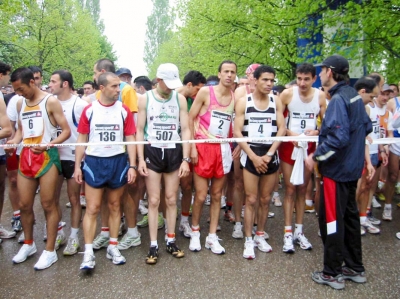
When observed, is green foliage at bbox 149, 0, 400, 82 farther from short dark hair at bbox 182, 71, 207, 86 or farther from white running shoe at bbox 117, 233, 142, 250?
white running shoe at bbox 117, 233, 142, 250

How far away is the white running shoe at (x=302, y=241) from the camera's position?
4.90 metres

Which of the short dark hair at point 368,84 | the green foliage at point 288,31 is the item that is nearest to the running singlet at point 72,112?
the short dark hair at point 368,84

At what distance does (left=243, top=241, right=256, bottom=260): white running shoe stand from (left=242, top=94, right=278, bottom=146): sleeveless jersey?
123 centimetres

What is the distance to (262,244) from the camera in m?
4.90

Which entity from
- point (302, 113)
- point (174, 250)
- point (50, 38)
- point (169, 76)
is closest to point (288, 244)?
point (174, 250)

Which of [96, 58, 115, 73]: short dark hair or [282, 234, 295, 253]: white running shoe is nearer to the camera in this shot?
[282, 234, 295, 253]: white running shoe

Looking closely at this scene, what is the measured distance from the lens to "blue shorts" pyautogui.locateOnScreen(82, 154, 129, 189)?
437 centimetres

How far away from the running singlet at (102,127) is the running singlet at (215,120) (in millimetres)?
1079

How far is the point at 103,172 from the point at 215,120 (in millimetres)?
1537

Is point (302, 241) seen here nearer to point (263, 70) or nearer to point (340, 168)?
point (340, 168)

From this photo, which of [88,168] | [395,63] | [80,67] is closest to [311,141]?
[88,168]

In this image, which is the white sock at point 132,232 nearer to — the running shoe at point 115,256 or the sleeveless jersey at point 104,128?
the running shoe at point 115,256

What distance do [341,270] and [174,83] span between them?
9.11ft

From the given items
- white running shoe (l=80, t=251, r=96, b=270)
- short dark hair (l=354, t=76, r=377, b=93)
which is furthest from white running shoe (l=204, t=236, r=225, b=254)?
short dark hair (l=354, t=76, r=377, b=93)
